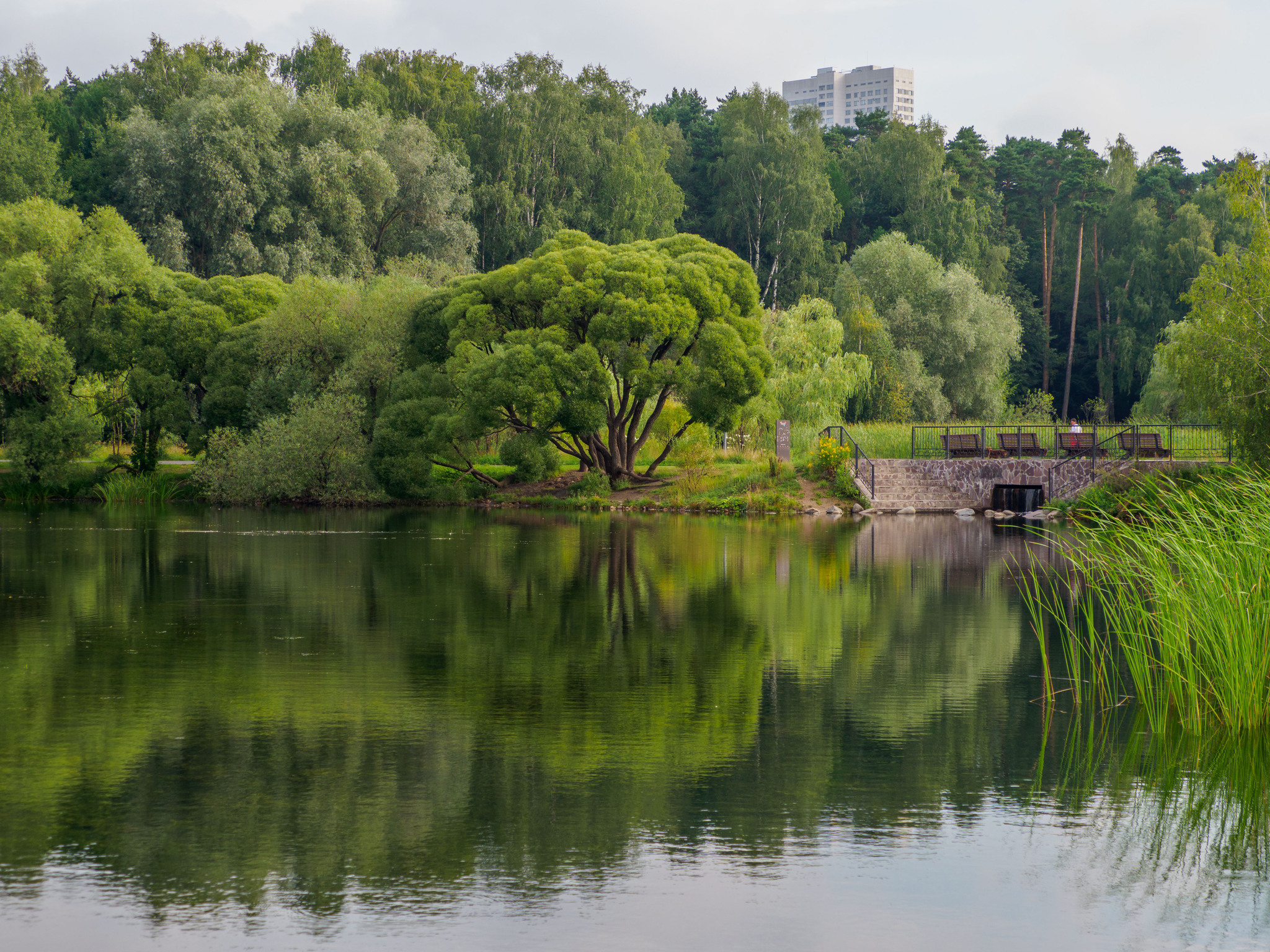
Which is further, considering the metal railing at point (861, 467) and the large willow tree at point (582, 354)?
the metal railing at point (861, 467)

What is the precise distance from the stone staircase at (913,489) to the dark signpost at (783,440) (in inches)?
106

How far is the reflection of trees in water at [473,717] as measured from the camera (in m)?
6.07

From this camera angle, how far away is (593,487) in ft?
120

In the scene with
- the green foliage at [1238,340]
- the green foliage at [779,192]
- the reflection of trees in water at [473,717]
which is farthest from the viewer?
the green foliage at [779,192]

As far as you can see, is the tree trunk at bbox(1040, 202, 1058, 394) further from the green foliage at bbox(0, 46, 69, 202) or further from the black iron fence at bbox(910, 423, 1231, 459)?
the green foliage at bbox(0, 46, 69, 202)

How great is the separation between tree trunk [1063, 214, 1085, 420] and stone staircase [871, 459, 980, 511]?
124ft

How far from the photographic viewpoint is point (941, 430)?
47438 mm

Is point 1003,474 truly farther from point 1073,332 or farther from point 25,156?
point 25,156

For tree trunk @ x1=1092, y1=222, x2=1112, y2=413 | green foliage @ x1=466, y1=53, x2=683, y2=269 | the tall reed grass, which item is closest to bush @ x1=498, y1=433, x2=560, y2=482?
the tall reed grass

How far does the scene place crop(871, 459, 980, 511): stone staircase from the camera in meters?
36.1

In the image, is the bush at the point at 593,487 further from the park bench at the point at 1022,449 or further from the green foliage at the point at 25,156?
the green foliage at the point at 25,156

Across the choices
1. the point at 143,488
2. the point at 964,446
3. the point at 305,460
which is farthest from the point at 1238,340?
the point at 143,488

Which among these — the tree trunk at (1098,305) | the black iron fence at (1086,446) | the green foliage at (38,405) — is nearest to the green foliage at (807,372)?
the black iron fence at (1086,446)

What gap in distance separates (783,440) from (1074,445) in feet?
28.4
